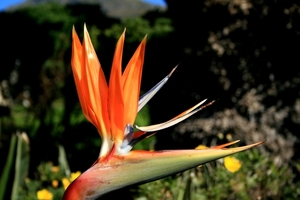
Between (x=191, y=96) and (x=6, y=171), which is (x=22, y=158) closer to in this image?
(x=6, y=171)

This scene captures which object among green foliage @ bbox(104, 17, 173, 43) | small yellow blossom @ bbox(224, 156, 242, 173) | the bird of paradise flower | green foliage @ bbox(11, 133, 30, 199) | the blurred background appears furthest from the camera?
green foliage @ bbox(104, 17, 173, 43)

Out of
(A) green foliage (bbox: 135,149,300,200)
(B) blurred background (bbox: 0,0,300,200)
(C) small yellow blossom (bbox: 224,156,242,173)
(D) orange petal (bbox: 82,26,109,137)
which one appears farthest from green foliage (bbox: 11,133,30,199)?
(D) orange petal (bbox: 82,26,109,137)

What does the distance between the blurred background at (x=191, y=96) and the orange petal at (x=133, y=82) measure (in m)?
0.50

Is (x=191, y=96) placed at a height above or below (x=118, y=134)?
above

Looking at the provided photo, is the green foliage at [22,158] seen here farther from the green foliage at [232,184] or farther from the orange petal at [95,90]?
the orange petal at [95,90]

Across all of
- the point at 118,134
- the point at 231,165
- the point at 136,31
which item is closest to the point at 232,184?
the point at 231,165

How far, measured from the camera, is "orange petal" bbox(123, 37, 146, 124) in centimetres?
125

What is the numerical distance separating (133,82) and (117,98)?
55mm

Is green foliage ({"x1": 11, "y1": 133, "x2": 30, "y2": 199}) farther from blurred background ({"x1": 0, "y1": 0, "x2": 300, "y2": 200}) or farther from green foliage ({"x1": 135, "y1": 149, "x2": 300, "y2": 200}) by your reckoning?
green foliage ({"x1": 135, "y1": 149, "x2": 300, "y2": 200})

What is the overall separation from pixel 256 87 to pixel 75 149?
208cm

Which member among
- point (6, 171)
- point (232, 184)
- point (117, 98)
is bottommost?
point (232, 184)

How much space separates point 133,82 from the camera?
1255 millimetres

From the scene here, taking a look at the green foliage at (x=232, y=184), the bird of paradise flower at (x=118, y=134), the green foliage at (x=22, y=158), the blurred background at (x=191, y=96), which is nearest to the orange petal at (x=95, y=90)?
the bird of paradise flower at (x=118, y=134)

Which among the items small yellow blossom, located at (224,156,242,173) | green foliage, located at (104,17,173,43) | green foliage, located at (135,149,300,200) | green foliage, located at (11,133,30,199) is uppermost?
green foliage, located at (104,17,173,43)
